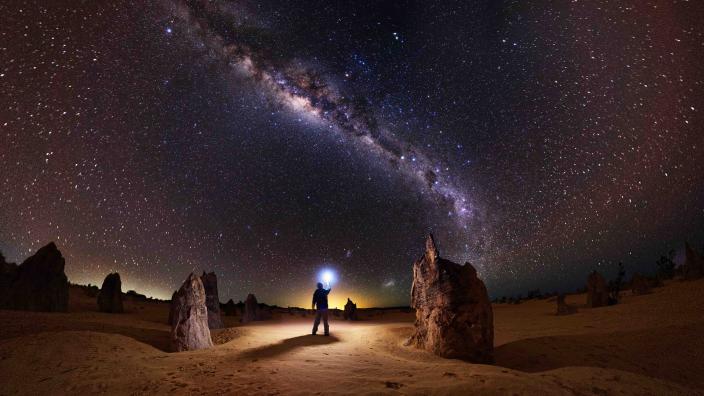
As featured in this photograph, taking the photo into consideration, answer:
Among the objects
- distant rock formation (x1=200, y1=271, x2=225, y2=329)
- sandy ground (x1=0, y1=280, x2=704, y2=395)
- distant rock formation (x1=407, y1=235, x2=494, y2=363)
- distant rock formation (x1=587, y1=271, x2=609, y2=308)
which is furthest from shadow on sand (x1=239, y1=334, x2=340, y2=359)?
distant rock formation (x1=587, y1=271, x2=609, y2=308)

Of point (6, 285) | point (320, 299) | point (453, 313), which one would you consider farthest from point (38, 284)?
point (453, 313)

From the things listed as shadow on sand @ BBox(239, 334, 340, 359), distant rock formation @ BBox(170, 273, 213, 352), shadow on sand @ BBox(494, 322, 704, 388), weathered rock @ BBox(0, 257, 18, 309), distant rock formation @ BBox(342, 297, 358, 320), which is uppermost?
weathered rock @ BBox(0, 257, 18, 309)

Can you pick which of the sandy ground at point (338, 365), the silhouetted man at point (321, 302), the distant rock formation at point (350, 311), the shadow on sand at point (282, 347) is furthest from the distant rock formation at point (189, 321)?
the distant rock formation at point (350, 311)

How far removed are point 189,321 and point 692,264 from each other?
3740 cm

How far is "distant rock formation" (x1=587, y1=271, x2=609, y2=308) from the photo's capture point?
2364 centimetres

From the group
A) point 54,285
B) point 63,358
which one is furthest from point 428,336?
point 54,285

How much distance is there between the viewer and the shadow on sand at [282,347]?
9552 mm

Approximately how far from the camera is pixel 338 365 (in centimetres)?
806

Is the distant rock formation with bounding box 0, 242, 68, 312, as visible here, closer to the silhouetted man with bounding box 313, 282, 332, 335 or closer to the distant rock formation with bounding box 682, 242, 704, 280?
the silhouetted man with bounding box 313, 282, 332, 335

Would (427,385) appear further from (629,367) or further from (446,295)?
(629,367)

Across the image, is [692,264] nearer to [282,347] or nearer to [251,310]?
[282,347]

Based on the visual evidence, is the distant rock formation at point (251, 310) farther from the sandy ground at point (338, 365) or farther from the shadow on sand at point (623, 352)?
the shadow on sand at point (623, 352)

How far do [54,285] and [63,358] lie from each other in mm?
15497

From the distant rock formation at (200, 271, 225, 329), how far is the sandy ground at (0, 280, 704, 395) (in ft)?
21.4
